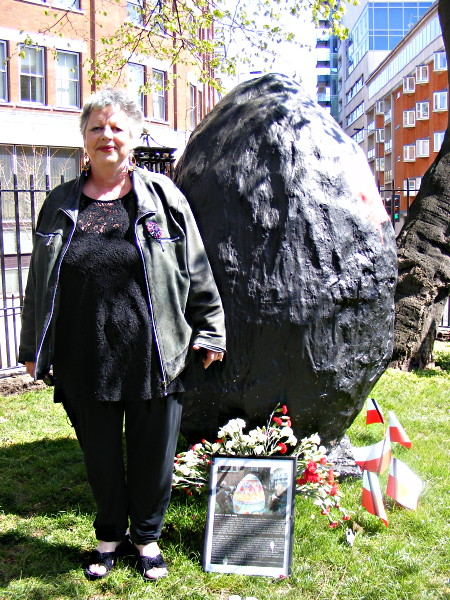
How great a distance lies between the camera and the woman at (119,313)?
2822 millimetres

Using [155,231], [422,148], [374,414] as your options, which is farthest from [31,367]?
[422,148]

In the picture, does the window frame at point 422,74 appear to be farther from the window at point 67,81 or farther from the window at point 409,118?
the window at point 67,81

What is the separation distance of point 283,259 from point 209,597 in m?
1.66

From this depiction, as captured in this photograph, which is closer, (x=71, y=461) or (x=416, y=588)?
(x=416, y=588)

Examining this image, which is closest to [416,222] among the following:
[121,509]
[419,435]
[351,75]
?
[419,435]

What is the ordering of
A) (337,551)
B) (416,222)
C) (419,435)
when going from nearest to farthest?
(337,551) → (419,435) → (416,222)

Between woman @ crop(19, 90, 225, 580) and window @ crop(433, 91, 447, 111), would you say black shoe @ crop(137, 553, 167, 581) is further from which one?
window @ crop(433, 91, 447, 111)

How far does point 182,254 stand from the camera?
294 centimetres

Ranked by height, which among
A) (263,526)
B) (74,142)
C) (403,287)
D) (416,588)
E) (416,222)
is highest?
(74,142)

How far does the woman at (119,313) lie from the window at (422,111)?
150 feet

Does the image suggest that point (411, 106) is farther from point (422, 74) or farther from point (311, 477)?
point (311, 477)

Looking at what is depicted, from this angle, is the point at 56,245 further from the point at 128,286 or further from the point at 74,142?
the point at 74,142

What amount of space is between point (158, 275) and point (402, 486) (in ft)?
6.30

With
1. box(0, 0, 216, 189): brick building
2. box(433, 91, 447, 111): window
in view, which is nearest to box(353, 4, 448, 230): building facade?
→ box(433, 91, 447, 111): window
